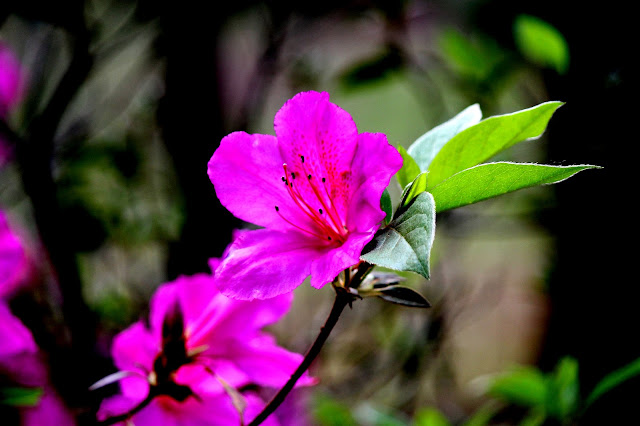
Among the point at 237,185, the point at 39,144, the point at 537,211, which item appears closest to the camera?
the point at 237,185

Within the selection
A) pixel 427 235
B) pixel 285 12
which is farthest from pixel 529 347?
pixel 427 235

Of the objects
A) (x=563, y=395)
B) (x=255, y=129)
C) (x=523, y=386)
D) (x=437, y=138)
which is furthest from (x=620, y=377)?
(x=255, y=129)

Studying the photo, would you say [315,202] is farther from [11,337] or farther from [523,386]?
[523,386]

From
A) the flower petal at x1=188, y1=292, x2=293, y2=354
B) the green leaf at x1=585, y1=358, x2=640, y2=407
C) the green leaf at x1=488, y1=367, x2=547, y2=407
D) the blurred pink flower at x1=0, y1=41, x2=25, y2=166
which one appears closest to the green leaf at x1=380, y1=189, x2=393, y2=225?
the flower petal at x1=188, y1=292, x2=293, y2=354

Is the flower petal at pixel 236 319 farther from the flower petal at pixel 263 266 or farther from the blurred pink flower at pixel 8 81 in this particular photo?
the blurred pink flower at pixel 8 81

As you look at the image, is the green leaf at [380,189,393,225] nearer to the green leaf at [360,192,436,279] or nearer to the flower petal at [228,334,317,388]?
the green leaf at [360,192,436,279]

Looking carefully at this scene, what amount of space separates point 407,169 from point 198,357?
0.23 m

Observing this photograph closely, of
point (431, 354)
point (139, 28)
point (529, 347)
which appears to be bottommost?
point (529, 347)

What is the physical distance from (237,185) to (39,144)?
445 millimetres

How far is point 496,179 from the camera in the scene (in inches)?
13.1

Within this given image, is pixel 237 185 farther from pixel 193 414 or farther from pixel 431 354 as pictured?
pixel 431 354

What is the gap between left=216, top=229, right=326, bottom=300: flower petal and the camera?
0.37 m

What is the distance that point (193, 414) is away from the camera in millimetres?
467

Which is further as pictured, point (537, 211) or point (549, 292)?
point (549, 292)
